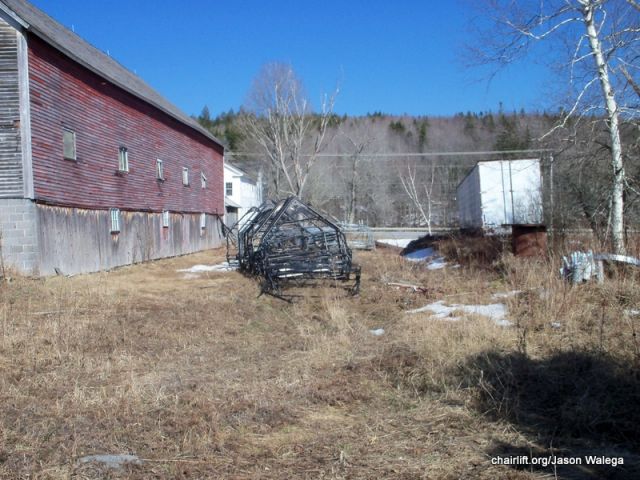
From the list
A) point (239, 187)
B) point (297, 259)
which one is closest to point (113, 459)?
point (297, 259)

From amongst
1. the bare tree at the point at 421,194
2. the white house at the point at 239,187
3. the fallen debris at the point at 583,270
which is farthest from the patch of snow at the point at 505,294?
the white house at the point at 239,187

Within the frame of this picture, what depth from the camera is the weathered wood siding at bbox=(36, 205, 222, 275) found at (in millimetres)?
15500

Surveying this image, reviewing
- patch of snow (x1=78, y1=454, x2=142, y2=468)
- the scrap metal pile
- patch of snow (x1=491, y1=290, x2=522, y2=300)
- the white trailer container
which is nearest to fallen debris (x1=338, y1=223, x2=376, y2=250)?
the white trailer container

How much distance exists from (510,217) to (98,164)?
16188mm

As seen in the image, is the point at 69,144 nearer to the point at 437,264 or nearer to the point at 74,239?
the point at 74,239

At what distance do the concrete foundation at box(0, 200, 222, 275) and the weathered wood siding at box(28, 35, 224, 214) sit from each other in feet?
1.49

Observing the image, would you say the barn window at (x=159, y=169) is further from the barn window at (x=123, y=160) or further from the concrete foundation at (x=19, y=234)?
the concrete foundation at (x=19, y=234)

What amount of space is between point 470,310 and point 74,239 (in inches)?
490

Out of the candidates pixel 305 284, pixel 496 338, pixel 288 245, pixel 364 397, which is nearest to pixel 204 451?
pixel 364 397

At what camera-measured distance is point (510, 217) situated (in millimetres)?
23234

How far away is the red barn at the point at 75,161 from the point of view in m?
14.6

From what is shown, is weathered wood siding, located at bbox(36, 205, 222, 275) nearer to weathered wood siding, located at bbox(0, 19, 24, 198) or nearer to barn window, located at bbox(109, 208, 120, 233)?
barn window, located at bbox(109, 208, 120, 233)

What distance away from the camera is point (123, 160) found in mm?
21062

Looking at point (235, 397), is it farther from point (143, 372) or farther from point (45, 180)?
point (45, 180)
